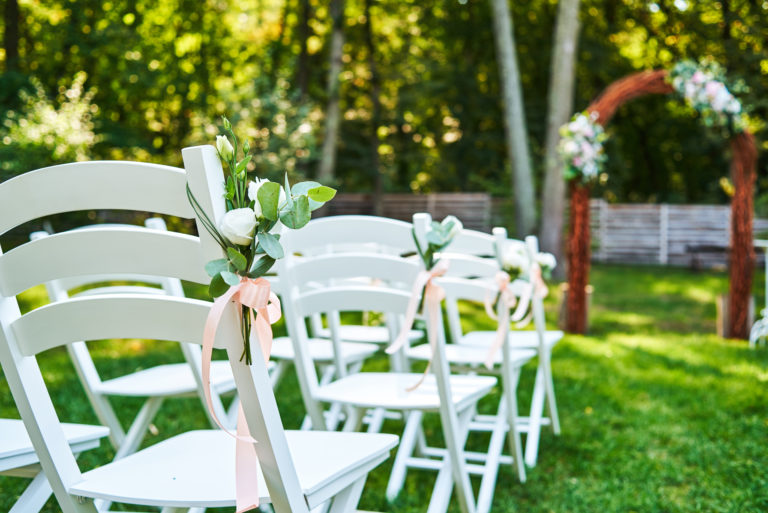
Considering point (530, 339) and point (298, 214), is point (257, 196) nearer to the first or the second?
point (298, 214)

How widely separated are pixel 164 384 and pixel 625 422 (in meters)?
2.65

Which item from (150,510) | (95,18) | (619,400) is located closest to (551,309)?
(619,400)

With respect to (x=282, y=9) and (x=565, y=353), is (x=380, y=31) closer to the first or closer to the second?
(x=282, y=9)

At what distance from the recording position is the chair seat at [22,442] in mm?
1727

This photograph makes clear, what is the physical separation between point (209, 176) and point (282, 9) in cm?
1739

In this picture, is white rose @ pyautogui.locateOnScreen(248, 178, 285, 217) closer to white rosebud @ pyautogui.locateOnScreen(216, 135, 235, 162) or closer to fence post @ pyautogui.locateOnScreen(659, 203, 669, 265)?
white rosebud @ pyautogui.locateOnScreen(216, 135, 235, 162)

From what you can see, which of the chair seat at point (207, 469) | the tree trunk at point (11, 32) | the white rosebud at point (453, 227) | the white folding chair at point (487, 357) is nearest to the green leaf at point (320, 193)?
the chair seat at point (207, 469)

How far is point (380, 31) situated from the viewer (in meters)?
19.0

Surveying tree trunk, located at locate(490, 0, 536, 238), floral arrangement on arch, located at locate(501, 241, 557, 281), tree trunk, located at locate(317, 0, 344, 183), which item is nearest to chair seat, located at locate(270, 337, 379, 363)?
floral arrangement on arch, located at locate(501, 241, 557, 281)

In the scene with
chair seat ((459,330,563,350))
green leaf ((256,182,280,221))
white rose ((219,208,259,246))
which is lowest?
chair seat ((459,330,563,350))

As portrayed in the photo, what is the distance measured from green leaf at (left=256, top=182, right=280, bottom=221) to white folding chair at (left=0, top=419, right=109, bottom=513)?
36.0 inches

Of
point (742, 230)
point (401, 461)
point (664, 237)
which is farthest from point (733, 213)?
point (664, 237)

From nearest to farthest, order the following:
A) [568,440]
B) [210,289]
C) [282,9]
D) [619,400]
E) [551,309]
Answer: [210,289] < [568,440] < [619,400] < [551,309] < [282,9]

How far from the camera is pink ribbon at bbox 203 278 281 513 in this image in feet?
4.21
